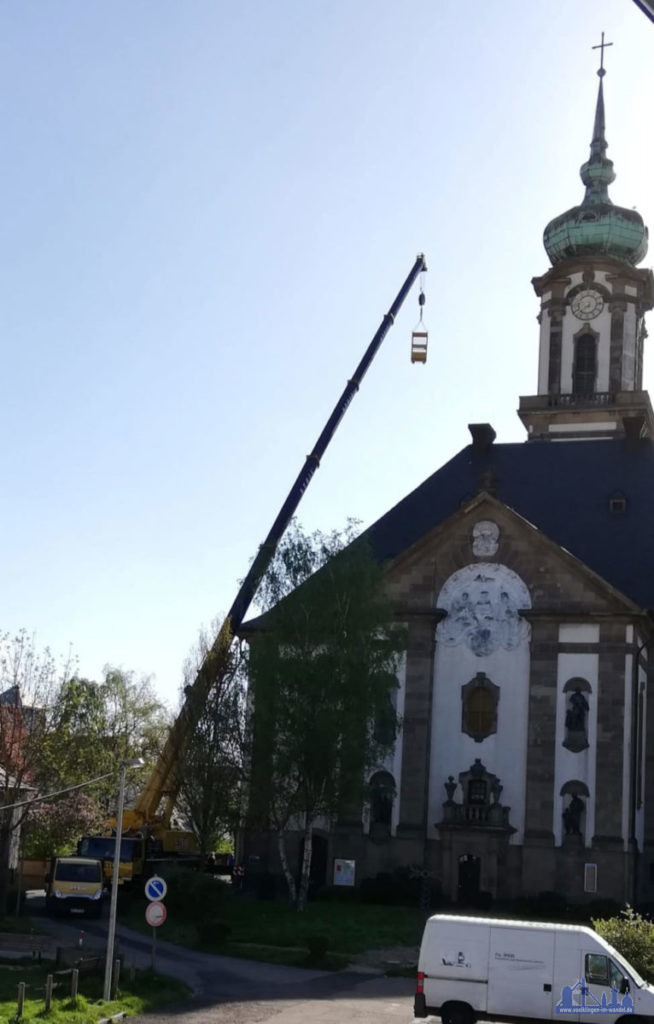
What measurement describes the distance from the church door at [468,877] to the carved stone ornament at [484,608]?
769 centimetres

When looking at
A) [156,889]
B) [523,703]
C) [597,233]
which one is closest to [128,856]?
[523,703]

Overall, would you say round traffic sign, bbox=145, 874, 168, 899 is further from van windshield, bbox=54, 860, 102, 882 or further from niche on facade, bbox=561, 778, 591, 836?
niche on facade, bbox=561, 778, 591, 836

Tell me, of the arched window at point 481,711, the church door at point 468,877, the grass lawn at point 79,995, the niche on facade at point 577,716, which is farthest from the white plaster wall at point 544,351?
the grass lawn at point 79,995

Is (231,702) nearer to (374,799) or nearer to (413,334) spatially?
(374,799)

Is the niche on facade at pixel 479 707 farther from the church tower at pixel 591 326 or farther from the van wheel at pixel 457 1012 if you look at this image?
the van wheel at pixel 457 1012

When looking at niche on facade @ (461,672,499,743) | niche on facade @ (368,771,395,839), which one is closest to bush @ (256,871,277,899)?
niche on facade @ (368,771,395,839)

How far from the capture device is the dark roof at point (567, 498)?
183ft

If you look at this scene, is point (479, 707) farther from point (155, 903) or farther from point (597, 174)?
point (597, 174)

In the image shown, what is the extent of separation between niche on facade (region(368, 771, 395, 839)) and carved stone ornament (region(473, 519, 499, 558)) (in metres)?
9.28

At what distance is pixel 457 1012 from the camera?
26.4 metres

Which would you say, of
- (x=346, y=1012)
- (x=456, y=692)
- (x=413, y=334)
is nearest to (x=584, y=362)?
(x=413, y=334)

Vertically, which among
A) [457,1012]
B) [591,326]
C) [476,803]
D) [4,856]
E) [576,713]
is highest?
[591,326]

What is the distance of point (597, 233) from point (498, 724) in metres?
31.1

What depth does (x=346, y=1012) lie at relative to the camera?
94.7 ft
